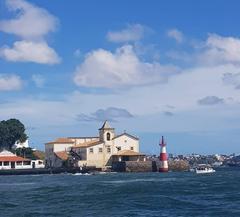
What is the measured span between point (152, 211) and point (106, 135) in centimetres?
8753

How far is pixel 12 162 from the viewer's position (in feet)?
429

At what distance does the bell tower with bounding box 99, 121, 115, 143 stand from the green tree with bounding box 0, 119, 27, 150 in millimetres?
27832

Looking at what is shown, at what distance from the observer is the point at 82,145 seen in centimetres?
12812

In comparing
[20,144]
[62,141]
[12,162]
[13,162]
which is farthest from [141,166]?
[20,144]

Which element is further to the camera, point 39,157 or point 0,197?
point 39,157

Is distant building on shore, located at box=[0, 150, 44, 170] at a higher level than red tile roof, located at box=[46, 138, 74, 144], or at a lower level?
lower

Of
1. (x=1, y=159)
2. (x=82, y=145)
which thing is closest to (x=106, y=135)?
(x=82, y=145)

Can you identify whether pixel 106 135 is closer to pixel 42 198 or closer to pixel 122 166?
pixel 122 166

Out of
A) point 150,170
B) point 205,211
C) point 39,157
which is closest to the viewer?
point 205,211

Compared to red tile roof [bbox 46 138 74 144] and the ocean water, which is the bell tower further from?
the ocean water

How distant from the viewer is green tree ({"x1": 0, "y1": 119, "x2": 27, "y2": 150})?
144500 millimetres

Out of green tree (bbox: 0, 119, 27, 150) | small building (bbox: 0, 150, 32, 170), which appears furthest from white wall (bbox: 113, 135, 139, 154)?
green tree (bbox: 0, 119, 27, 150)

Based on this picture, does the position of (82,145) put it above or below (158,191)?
above

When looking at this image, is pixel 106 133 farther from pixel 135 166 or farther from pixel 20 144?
pixel 20 144
